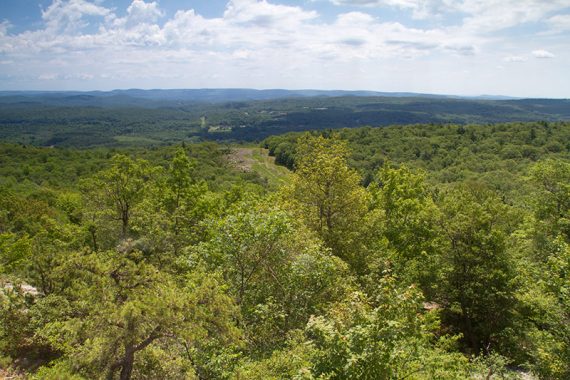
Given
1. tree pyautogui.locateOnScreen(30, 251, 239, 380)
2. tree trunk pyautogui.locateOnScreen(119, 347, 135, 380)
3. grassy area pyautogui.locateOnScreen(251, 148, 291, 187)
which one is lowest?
grassy area pyautogui.locateOnScreen(251, 148, 291, 187)

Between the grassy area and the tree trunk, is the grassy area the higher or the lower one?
the lower one

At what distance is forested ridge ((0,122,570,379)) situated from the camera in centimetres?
912

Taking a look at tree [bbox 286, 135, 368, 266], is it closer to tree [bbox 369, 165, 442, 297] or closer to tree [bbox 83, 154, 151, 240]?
tree [bbox 369, 165, 442, 297]

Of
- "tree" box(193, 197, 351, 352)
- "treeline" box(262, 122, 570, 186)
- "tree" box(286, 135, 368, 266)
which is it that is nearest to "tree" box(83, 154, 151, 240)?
"tree" box(286, 135, 368, 266)

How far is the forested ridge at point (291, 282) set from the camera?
29.9 feet

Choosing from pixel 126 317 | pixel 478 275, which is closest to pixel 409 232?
pixel 478 275

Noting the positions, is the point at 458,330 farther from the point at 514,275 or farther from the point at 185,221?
the point at 185,221

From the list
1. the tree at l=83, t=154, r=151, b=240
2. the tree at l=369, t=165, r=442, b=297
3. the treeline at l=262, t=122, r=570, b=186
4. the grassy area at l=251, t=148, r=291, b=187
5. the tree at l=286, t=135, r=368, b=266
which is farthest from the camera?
the treeline at l=262, t=122, r=570, b=186

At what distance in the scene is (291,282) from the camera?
14102mm

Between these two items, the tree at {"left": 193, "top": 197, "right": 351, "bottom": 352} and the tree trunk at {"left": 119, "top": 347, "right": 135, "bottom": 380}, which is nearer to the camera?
the tree trunk at {"left": 119, "top": 347, "right": 135, "bottom": 380}

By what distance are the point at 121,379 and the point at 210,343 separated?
231 centimetres

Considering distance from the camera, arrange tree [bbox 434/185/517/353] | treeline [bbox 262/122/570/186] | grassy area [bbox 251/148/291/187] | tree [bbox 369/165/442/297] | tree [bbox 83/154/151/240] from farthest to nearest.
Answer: treeline [bbox 262/122/570/186] < grassy area [bbox 251/148/291/187] < tree [bbox 83/154/151/240] < tree [bbox 369/165/442/297] < tree [bbox 434/185/517/353]

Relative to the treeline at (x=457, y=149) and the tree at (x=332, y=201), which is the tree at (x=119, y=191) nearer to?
the tree at (x=332, y=201)

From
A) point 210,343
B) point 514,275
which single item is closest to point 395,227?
point 514,275
